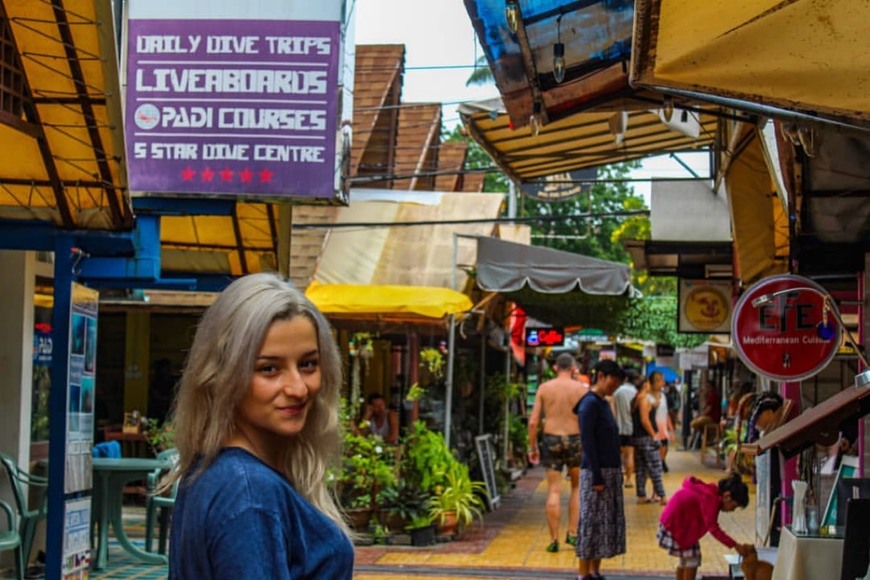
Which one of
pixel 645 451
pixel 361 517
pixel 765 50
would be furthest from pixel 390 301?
pixel 765 50

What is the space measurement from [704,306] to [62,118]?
11.0 m

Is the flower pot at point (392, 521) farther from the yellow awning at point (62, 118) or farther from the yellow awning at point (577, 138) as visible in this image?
the yellow awning at point (62, 118)

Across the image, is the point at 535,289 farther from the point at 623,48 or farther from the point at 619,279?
the point at 623,48

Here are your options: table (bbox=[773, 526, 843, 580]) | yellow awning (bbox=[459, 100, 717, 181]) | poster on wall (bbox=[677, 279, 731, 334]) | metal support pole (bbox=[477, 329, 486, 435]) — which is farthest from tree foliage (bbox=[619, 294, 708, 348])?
table (bbox=[773, 526, 843, 580])

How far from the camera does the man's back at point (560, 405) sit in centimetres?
1453

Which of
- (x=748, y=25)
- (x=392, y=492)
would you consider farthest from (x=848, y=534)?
(x=392, y=492)

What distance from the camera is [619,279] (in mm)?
16547

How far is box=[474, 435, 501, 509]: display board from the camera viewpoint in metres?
18.2

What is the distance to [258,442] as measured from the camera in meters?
2.84

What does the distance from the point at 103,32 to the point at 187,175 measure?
12.4 ft

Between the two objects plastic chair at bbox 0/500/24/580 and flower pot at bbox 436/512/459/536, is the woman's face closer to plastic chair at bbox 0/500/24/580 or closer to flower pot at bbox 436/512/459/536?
plastic chair at bbox 0/500/24/580

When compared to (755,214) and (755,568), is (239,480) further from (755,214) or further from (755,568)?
(755,214)

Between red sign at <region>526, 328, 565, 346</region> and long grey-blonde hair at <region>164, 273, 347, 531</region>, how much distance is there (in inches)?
940

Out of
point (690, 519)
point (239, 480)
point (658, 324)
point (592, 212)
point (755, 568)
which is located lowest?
point (755, 568)
